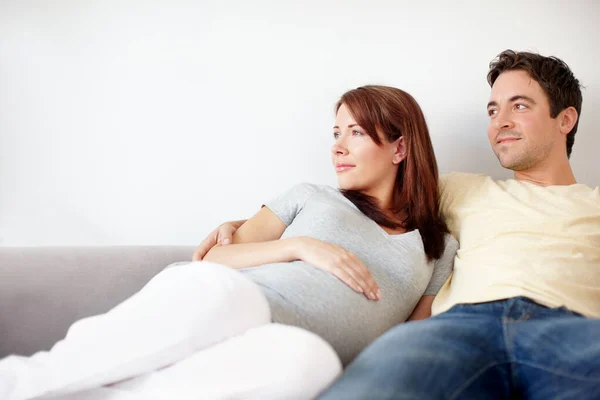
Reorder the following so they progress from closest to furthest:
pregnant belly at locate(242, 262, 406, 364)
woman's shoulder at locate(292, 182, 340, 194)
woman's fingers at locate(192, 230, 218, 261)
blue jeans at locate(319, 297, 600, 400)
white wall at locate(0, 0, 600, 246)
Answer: blue jeans at locate(319, 297, 600, 400)
pregnant belly at locate(242, 262, 406, 364)
woman's fingers at locate(192, 230, 218, 261)
woman's shoulder at locate(292, 182, 340, 194)
white wall at locate(0, 0, 600, 246)

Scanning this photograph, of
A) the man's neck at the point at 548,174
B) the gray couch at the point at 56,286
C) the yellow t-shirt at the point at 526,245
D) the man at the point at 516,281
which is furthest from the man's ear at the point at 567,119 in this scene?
the gray couch at the point at 56,286

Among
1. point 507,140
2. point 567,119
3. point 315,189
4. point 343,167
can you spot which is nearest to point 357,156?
point 343,167

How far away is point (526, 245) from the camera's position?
1.24 meters

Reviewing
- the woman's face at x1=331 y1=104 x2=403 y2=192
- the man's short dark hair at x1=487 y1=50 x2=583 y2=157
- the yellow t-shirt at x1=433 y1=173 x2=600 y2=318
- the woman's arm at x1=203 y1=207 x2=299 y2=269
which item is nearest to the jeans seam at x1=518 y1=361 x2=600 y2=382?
the yellow t-shirt at x1=433 y1=173 x2=600 y2=318

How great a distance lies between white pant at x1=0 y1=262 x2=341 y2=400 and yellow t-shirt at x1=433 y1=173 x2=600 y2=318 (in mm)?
567

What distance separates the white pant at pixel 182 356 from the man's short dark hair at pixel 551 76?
3.72 feet

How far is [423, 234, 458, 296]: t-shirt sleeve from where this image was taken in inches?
52.8

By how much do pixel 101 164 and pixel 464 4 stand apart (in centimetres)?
145

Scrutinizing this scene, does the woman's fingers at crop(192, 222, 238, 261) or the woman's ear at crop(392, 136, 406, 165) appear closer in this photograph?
the woman's fingers at crop(192, 222, 238, 261)

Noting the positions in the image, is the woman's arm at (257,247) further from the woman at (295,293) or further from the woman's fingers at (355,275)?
the woman's fingers at (355,275)

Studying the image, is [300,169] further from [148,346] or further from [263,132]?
[148,346]

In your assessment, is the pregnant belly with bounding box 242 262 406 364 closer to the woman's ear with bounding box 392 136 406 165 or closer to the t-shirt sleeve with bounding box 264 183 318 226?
the t-shirt sleeve with bounding box 264 183 318 226

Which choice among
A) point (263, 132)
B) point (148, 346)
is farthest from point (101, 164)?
point (148, 346)

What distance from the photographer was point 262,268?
117cm
